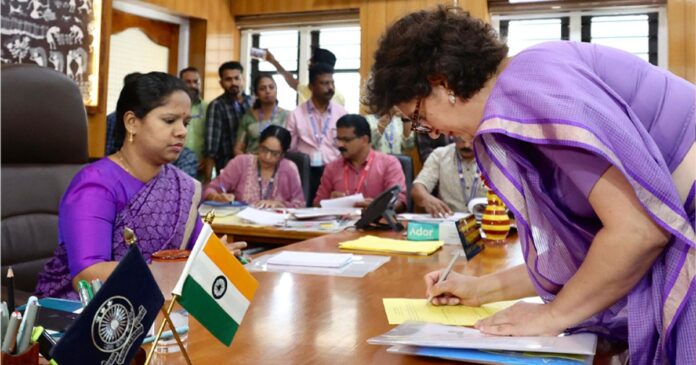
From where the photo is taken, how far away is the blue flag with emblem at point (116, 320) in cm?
63

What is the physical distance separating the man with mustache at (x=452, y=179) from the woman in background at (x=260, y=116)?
1951mm

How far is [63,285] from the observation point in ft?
5.79

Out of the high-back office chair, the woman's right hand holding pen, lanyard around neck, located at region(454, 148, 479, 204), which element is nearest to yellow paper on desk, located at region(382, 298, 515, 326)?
the woman's right hand holding pen

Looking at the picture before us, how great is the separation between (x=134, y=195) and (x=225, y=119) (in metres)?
4.09

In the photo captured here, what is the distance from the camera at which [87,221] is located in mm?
1680

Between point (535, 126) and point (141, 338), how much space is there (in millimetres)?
603

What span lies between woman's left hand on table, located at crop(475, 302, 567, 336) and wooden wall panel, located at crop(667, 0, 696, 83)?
564 cm

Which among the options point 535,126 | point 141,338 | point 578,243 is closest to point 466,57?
point 535,126

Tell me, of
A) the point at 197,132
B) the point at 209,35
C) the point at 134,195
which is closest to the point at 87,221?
the point at 134,195

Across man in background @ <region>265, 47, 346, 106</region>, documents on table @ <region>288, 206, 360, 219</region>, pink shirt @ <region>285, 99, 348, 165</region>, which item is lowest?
documents on table @ <region>288, 206, 360, 219</region>

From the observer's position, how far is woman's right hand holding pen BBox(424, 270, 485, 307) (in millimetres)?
1263

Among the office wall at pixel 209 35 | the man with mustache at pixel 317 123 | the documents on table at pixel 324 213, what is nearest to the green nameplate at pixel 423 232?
the documents on table at pixel 324 213

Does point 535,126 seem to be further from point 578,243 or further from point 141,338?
point 141,338

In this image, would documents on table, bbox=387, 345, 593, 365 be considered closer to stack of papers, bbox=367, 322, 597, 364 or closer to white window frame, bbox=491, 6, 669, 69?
stack of papers, bbox=367, 322, 597, 364
